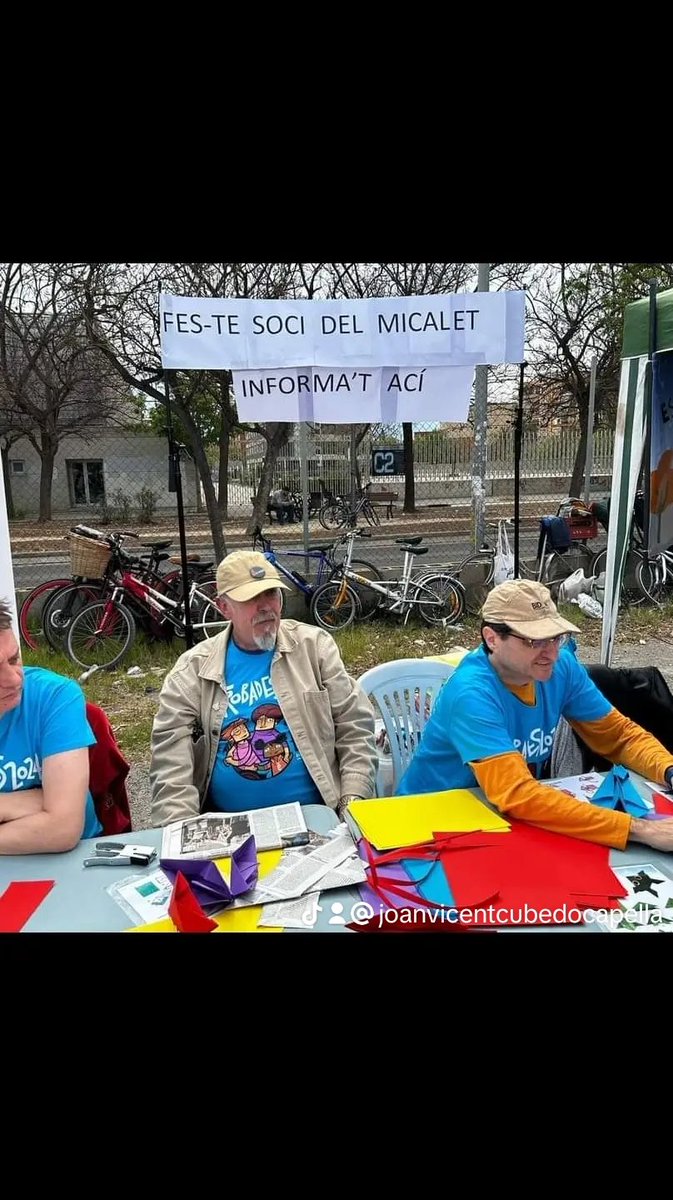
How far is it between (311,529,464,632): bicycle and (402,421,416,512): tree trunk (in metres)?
4.71

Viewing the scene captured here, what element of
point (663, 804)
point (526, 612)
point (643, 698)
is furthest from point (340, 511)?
point (663, 804)

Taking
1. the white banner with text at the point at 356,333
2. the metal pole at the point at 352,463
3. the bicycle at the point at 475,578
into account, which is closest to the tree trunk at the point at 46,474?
the metal pole at the point at 352,463

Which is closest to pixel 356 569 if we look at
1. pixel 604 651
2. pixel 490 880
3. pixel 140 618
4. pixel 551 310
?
pixel 140 618

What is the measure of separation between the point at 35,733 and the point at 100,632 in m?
3.86

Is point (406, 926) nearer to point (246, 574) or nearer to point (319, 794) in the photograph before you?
point (319, 794)

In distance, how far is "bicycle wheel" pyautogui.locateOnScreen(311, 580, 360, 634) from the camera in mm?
6574

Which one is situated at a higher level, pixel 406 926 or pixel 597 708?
pixel 597 708

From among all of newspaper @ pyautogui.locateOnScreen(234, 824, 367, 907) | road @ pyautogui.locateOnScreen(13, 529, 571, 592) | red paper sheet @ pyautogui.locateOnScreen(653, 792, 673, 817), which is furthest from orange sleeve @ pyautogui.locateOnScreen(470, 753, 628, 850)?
road @ pyautogui.locateOnScreen(13, 529, 571, 592)

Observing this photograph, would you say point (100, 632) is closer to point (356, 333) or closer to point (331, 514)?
point (356, 333)

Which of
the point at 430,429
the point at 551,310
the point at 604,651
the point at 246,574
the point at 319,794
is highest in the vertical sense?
the point at 551,310

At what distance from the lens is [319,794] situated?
2.48m

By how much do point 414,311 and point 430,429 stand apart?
6645 millimetres

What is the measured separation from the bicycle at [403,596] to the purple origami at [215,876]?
4796 mm

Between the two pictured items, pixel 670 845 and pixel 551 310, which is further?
pixel 551 310
